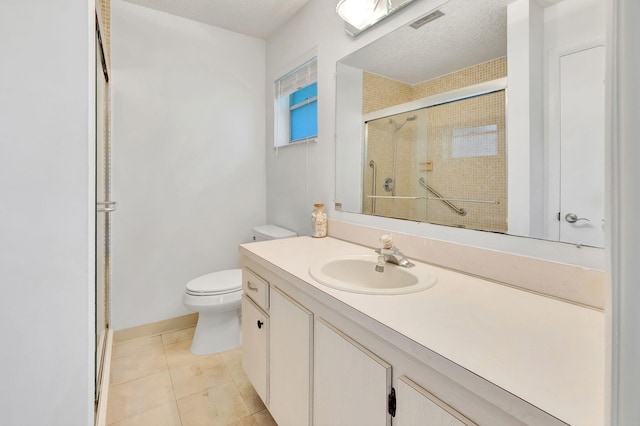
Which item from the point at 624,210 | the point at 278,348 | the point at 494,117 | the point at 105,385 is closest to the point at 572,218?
the point at 494,117

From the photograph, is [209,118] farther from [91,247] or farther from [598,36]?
[598,36]

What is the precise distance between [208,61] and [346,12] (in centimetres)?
130

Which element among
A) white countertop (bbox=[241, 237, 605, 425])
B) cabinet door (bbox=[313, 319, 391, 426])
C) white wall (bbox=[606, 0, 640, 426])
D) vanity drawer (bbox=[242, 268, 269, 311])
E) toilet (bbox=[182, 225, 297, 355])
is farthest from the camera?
toilet (bbox=[182, 225, 297, 355])

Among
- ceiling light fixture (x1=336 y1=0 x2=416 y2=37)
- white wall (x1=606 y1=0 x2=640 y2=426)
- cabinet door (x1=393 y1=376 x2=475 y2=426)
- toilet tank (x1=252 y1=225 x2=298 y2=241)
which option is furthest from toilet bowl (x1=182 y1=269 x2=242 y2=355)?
white wall (x1=606 y1=0 x2=640 y2=426)

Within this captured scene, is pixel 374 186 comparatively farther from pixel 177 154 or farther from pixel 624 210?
pixel 177 154

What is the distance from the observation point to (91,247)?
865 mm

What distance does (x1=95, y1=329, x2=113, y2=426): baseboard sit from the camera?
1310 millimetres

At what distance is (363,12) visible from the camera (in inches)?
59.2

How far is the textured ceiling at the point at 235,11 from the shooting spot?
203 centimetres

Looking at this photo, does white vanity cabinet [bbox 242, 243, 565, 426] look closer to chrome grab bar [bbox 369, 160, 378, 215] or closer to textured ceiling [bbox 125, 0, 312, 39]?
chrome grab bar [bbox 369, 160, 378, 215]

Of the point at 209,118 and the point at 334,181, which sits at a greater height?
the point at 209,118

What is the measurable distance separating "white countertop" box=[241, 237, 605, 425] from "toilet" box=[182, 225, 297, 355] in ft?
3.52

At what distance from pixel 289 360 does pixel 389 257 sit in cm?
55

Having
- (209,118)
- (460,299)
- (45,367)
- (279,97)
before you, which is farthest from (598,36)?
(209,118)
